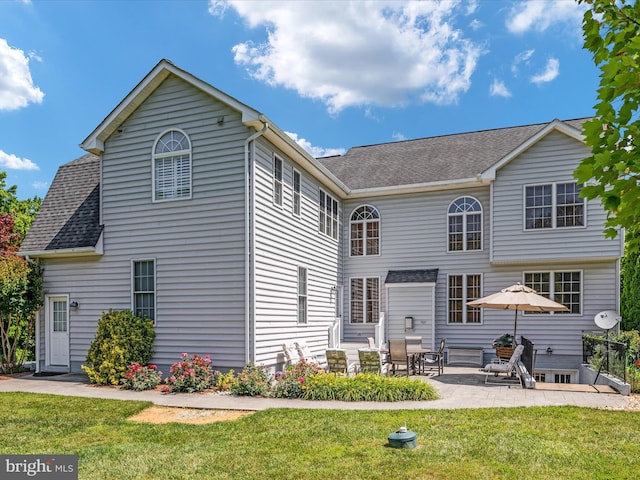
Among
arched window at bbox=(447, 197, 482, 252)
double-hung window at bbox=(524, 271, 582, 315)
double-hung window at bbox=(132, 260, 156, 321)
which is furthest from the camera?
arched window at bbox=(447, 197, 482, 252)

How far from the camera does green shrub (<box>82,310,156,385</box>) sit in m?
11.4

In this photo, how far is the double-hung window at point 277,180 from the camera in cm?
1266

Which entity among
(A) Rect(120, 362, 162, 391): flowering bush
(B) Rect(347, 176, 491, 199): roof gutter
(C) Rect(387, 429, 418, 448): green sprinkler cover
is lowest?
(A) Rect(120, 362, 162, 391): flowering bush

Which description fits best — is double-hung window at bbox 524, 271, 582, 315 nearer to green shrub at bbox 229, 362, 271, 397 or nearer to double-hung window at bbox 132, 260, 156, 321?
green shrub at bbox 229, 362, 271, 397

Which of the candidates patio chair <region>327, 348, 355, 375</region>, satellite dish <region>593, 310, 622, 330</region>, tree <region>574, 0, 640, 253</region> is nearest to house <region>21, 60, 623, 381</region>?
satellite dish <region>593, 310, 622, 330</region>

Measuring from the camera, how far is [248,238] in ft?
37.3

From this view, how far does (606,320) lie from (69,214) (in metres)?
16.4

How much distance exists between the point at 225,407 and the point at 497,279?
35.2 ft

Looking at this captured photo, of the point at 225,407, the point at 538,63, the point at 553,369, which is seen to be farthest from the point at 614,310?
the point at 225,407

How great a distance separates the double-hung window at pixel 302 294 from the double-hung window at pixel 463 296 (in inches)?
213

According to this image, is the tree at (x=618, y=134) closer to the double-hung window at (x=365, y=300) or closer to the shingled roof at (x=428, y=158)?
the shingled roof at (x=428, y=158)

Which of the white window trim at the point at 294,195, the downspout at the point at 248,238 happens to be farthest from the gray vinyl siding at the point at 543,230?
the downspout at the point at 248,238

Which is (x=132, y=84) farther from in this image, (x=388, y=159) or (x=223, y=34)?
(x=388, y=159)

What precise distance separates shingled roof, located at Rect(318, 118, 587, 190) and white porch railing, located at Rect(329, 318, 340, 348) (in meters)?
5.19
